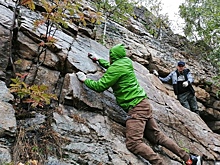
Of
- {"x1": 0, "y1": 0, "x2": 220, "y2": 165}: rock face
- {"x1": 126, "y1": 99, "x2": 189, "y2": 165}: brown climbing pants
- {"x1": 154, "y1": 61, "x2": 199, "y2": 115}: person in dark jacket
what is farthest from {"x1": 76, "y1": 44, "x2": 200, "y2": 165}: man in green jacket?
{"x1": 154, "y1": 61, "x2": 199, "y2": 115}: person in dark jacket

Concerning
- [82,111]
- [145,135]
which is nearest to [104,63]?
[82,111]

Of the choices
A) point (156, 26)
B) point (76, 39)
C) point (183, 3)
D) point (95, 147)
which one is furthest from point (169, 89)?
point (183, 3)

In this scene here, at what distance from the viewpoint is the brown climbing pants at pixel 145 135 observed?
5.76 metres

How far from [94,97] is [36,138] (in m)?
1.89

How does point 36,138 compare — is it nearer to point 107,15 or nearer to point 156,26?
point 107,15

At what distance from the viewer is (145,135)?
22.1 feet

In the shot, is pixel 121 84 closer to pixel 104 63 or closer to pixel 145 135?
pixel 145 135

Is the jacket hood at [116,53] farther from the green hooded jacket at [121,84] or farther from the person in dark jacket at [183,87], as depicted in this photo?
the person in dark jacket at [183,87]

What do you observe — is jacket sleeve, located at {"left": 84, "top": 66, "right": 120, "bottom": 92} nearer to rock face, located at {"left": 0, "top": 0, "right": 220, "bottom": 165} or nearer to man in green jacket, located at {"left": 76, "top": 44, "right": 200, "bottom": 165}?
man in green jacket, located at {"left": 76, "top": 44, "right": 200, "bottom": 165}

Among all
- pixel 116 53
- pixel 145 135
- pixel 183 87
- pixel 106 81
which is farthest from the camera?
pixel 183 87

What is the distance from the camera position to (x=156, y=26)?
18641 millimetres

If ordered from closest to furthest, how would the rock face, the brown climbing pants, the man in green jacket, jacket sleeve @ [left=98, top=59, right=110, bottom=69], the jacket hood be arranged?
the rock face
the brown climbing pants
the man in green jacket
the jacket hood
jacket sleeve @ [left=98, top=59, right=110, bottom=69]

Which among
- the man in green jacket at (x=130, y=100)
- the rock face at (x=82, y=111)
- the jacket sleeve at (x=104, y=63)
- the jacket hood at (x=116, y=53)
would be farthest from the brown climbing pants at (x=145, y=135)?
the jacket sleeve at (x=104, y=63)

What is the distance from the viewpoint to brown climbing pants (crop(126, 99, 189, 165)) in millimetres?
5762
